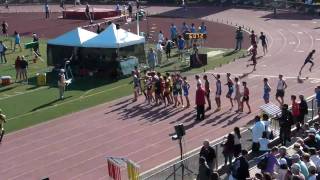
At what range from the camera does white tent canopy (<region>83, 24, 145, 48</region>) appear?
3504cm

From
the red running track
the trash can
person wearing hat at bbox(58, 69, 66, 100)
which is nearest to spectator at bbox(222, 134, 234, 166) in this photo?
the red running track

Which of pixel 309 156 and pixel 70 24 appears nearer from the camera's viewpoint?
pixel 309 156

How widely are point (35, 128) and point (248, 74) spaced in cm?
1210

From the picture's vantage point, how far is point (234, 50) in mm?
41062

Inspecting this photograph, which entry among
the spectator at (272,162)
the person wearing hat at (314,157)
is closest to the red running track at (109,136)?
the spectator at (272,162)

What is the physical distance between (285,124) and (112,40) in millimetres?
16057

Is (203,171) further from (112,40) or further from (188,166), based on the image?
(112,40)

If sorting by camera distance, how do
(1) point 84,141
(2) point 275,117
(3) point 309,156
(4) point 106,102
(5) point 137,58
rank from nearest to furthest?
1. (3) point 309,156
2. (2) point 275,117
3. (1) point 84,141
4. (4) point 106,102
5. (5) point 137,58

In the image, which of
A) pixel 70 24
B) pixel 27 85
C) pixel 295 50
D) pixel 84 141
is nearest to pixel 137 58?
pixel 27 85

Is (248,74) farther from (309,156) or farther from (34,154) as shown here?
(309,156)

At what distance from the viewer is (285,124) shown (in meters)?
21.0

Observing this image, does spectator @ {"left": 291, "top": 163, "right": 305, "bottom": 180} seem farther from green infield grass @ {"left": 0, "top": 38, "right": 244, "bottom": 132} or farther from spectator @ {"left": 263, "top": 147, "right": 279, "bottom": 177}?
green infield grass @ {"left": 0, "top": 38, "right": 244, "bottom": 132}

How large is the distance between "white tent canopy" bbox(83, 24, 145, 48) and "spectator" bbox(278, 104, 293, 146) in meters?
15.3

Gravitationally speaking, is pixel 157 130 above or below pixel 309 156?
below
